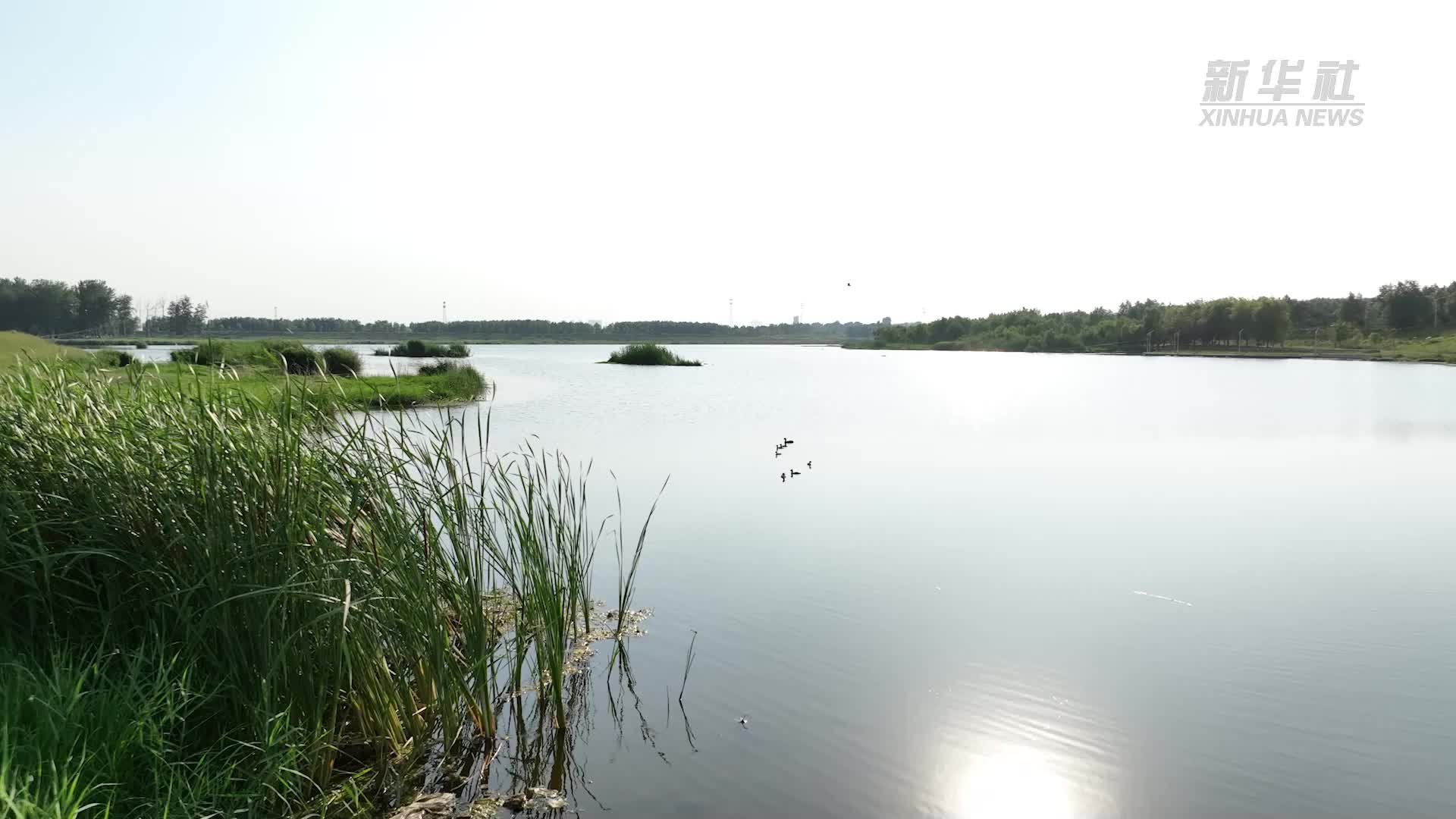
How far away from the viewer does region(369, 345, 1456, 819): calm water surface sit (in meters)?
4.96

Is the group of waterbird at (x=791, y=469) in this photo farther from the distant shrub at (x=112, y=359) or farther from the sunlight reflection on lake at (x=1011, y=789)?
the sunlight reflection on lake at (x=1011, y=789)

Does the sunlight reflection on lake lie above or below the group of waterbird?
above

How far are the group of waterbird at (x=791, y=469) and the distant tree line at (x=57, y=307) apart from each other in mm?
91946

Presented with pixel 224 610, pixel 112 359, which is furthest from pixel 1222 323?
pixel 224 610

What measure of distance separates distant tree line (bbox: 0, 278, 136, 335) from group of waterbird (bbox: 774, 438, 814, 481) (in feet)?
302

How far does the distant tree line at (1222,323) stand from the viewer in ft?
275

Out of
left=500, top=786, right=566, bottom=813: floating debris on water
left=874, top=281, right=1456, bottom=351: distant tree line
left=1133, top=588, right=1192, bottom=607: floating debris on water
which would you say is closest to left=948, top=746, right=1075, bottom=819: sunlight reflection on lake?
left=500, top=786, right=566, bottom=813: floating debris on water

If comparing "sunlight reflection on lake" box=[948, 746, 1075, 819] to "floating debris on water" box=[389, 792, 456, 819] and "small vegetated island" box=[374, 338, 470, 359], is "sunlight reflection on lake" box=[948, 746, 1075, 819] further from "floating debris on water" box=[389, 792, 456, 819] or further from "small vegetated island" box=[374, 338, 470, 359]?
"small vegetated island" box=[374, 338, 470, 359]

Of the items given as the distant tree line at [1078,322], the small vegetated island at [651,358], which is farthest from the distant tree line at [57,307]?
the small vegetated island at [651,358]

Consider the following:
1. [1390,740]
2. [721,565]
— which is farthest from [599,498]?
[1390,740]

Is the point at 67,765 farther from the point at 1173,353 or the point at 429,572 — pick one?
the point at 1173,353

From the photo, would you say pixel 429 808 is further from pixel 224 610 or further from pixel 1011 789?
pixel 1011 789

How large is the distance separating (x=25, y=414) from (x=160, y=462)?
961 mm

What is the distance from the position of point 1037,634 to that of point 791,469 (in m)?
8.71
